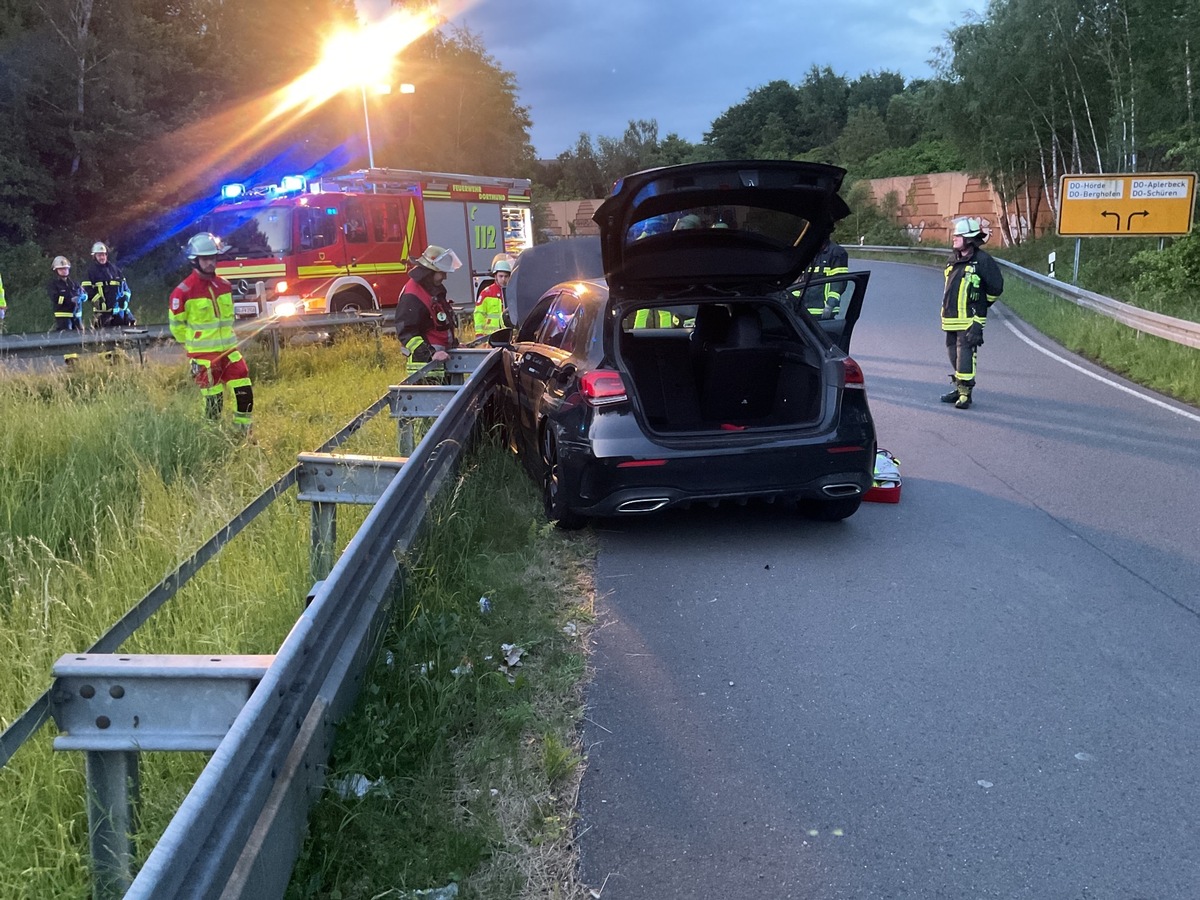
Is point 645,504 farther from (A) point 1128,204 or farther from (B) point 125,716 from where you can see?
(A) point 1128,204

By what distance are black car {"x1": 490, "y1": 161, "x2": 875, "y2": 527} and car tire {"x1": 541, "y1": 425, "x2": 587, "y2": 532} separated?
0.8 inches

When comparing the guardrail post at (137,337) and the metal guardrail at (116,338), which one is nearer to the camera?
the metal guardrail at (116,338)

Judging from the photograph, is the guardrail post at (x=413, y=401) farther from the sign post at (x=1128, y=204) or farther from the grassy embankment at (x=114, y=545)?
the sign post at (x=1128, y=204)

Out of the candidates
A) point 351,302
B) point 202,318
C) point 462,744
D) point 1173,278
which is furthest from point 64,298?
point 1173,278

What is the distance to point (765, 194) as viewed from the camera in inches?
215

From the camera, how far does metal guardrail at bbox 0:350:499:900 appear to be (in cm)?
185

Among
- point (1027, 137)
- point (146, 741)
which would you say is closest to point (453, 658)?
point (146, 741)

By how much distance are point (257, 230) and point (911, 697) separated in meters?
15.0

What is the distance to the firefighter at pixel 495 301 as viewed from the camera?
478 inches

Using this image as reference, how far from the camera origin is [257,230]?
16172 millimetres

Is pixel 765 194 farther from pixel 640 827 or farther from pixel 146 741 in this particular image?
pixel 146 741

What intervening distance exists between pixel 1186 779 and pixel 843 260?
7.55 meters

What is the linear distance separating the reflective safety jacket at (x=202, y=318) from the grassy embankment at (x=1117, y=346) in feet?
29.7

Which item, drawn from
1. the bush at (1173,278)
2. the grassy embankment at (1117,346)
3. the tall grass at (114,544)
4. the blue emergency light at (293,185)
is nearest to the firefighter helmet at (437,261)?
the tall grass at (114,544)
